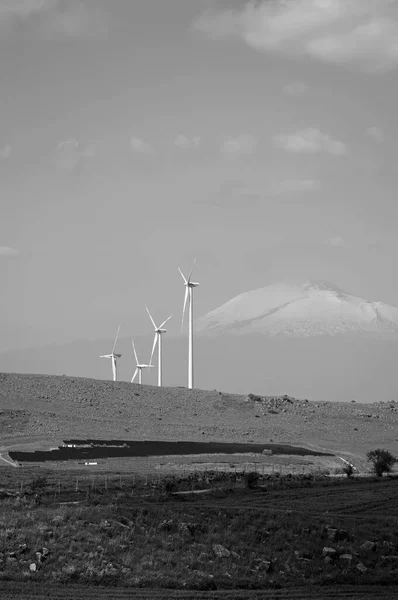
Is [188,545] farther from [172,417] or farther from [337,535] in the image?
[172,417]

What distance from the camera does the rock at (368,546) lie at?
38.4m

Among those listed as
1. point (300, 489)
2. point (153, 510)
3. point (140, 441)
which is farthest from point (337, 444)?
point (153, 510)

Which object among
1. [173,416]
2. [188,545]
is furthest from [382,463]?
[173,416]

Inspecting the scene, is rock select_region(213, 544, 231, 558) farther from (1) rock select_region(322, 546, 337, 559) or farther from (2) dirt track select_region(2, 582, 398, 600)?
(1) rock select_region(322, 546, 337, 559)

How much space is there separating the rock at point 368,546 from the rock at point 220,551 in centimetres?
596

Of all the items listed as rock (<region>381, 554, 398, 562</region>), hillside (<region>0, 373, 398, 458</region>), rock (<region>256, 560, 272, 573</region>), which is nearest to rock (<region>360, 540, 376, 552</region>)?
rock (<region>381, 554, 398, 562</region>)

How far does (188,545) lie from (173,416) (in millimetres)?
77968

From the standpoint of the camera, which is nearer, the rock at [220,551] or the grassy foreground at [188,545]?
the grassy foreground at [188,545]

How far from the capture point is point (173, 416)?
11488cm

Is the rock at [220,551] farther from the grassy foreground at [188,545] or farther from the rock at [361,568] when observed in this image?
the rock at [361,568]

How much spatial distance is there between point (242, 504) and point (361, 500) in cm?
844

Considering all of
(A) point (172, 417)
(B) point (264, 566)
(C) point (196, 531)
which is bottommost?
(B) point (264, 566)

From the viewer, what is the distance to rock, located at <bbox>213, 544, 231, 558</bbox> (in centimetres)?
→ 3644

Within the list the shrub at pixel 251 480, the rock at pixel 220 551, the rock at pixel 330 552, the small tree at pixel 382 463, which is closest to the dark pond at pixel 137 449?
the small tree at pixel 382 463
